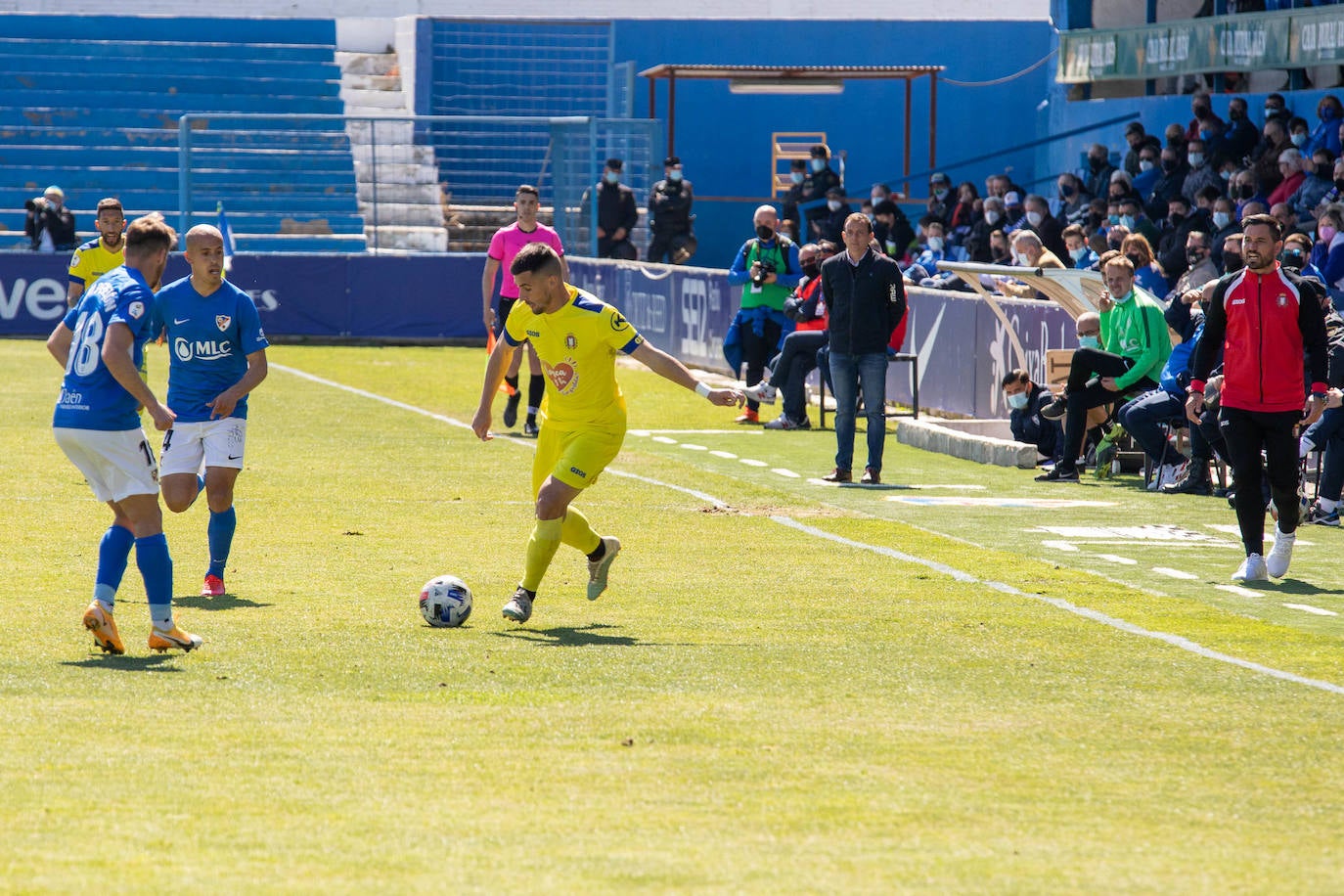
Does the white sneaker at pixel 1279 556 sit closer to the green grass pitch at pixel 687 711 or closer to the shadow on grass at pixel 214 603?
the green grass pitch at pixel 687 711

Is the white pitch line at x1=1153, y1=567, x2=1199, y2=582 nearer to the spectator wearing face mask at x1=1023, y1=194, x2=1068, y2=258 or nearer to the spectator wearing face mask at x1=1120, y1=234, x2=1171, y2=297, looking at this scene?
the spectator wearing face mask at x1=1120, y1=234, x2=1171, y2=297

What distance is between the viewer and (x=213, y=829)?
5977 millimetres

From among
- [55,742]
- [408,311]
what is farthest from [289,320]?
[55,742]

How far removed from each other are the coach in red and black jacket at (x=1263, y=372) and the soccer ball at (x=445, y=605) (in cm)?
435

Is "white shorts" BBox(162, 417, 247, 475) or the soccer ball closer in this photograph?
the soccer ball

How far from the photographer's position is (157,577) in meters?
8.54

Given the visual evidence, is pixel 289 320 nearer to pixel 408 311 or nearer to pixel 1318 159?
pixel 408 311

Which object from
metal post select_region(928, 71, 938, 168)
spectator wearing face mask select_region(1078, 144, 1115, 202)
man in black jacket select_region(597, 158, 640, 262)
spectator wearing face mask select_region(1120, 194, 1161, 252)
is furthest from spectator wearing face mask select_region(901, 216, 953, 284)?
metal post select_region(928, 71, 938, 168)

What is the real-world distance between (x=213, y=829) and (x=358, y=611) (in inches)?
154

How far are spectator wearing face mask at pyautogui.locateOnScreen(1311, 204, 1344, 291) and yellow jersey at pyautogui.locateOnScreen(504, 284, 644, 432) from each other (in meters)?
11.6

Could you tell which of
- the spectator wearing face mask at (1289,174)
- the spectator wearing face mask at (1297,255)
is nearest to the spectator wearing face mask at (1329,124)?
the spectator wearing face mask at (1289,174)

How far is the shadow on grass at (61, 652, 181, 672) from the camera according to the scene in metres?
8.37

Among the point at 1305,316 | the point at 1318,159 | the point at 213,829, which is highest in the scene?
the point at 1318,159

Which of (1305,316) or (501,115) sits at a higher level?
(501,115)
